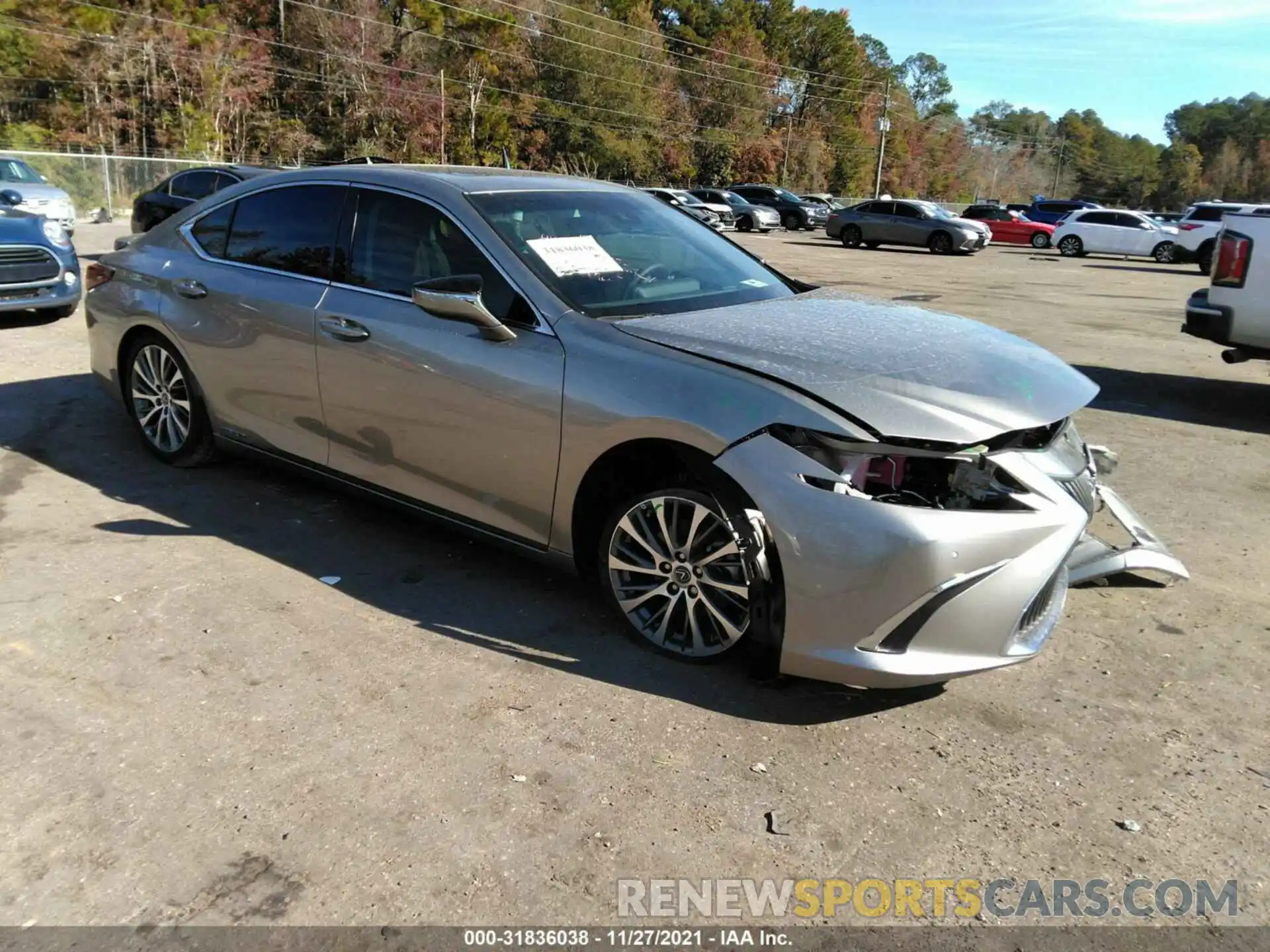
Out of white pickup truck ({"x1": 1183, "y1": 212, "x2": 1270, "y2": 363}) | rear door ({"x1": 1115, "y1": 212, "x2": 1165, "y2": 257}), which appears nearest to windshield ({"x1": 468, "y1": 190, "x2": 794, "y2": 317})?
white pickup truck ({"x1": 1183, "y1": 212, "x2": 1270, "y2": 363})

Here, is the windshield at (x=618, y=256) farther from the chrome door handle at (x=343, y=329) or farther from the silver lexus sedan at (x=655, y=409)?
the chrome door handle at (x=343, y=329)

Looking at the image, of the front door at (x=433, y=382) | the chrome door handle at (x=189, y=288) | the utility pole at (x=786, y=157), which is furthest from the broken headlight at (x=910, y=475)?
the utility pole at (x=786, y=157)

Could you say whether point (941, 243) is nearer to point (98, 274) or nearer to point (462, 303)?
point (98, 274)

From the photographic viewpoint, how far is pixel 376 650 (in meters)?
3.62

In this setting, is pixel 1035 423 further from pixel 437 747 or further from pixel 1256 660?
pixel 437 747

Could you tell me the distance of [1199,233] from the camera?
2800cm

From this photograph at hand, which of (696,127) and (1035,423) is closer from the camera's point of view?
(1035,423)

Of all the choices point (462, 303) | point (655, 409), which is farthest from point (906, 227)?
point (655, 409)

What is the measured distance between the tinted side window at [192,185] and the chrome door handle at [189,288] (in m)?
11.7

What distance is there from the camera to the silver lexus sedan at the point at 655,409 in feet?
9.99

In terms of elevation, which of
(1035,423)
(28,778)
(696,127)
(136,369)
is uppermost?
(696,127)

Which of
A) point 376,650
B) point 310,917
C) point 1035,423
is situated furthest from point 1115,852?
point 376,650

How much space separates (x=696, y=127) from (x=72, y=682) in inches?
3129

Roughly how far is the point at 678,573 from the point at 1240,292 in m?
6.44
